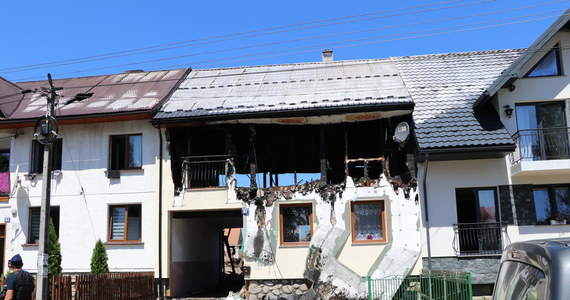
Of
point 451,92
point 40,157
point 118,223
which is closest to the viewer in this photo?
point 118,223

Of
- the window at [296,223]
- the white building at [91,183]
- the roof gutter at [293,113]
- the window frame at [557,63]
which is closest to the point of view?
the roof gutter at [293,113]

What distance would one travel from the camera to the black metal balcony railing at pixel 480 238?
48.8ft

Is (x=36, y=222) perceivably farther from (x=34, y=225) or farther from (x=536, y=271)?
(x=536, y=271)

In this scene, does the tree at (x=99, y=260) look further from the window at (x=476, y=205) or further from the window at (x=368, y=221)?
the window at (x=476, y=205)

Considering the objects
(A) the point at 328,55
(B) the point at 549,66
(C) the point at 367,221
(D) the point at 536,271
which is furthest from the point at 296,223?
(D) the point at 536,271

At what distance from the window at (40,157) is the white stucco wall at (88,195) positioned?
0.19 metres

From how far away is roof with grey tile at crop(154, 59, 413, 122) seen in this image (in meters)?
16.2

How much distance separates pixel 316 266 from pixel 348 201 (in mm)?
2174

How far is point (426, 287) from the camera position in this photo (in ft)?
38.8

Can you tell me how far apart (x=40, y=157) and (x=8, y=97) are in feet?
10.5

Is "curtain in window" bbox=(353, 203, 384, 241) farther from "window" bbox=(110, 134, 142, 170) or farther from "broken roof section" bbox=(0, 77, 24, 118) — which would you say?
"broken roof section" bbox=(0, 77, 24, 118)

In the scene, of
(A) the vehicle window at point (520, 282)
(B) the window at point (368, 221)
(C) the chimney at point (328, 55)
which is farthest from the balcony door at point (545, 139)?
(A) the vehicle window at point (520, 282)

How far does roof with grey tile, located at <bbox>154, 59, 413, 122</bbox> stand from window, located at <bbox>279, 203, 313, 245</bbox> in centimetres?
302

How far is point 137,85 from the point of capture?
1973 centimetres
